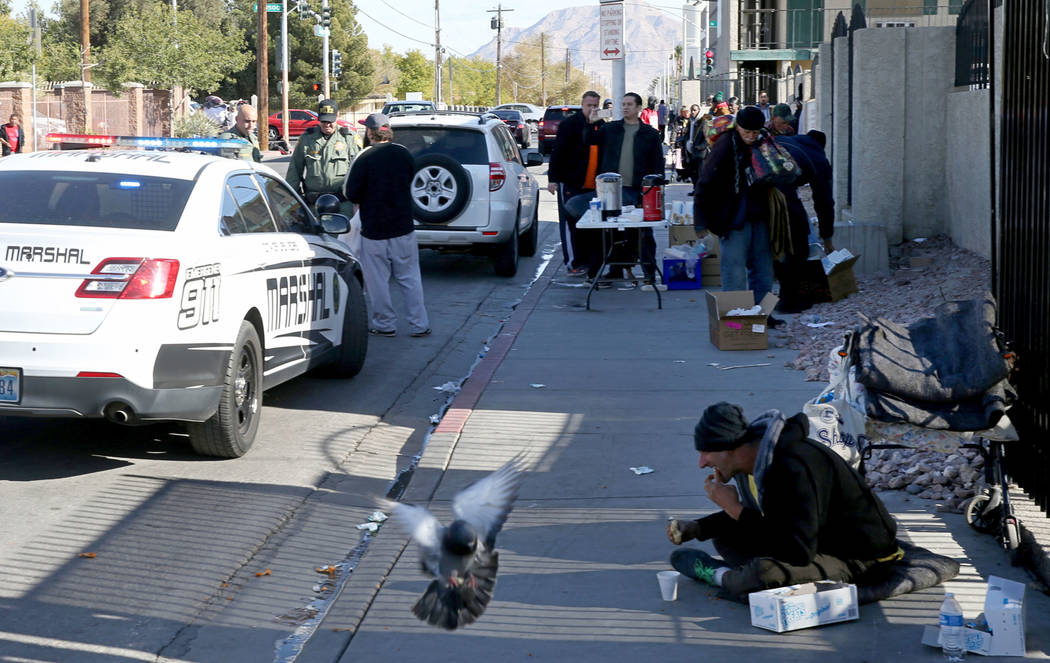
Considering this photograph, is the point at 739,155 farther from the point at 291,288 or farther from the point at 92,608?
the point at 92,608

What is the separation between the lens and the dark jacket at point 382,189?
1067 centimetres

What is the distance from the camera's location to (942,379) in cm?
523

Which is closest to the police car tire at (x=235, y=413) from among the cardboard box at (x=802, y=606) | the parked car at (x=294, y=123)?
the cardboard box at (x=802, y=606)

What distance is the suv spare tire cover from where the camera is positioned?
1364 centimetres

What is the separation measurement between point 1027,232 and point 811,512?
6.25 ft

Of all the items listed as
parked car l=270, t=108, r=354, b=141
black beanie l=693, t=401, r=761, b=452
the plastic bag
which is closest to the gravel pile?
the plastic bag

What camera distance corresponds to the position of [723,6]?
176 feet

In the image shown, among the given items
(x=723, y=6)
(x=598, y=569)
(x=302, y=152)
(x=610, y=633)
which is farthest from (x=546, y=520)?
(x=723, y=6)

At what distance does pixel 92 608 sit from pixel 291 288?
330cm

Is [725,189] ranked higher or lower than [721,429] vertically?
higher

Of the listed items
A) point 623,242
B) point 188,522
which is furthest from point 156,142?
point 623,242

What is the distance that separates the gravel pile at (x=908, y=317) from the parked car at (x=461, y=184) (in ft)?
13.0

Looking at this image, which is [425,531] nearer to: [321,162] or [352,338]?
[352,338]

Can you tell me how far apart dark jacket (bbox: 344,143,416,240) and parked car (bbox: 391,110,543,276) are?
285 cm
